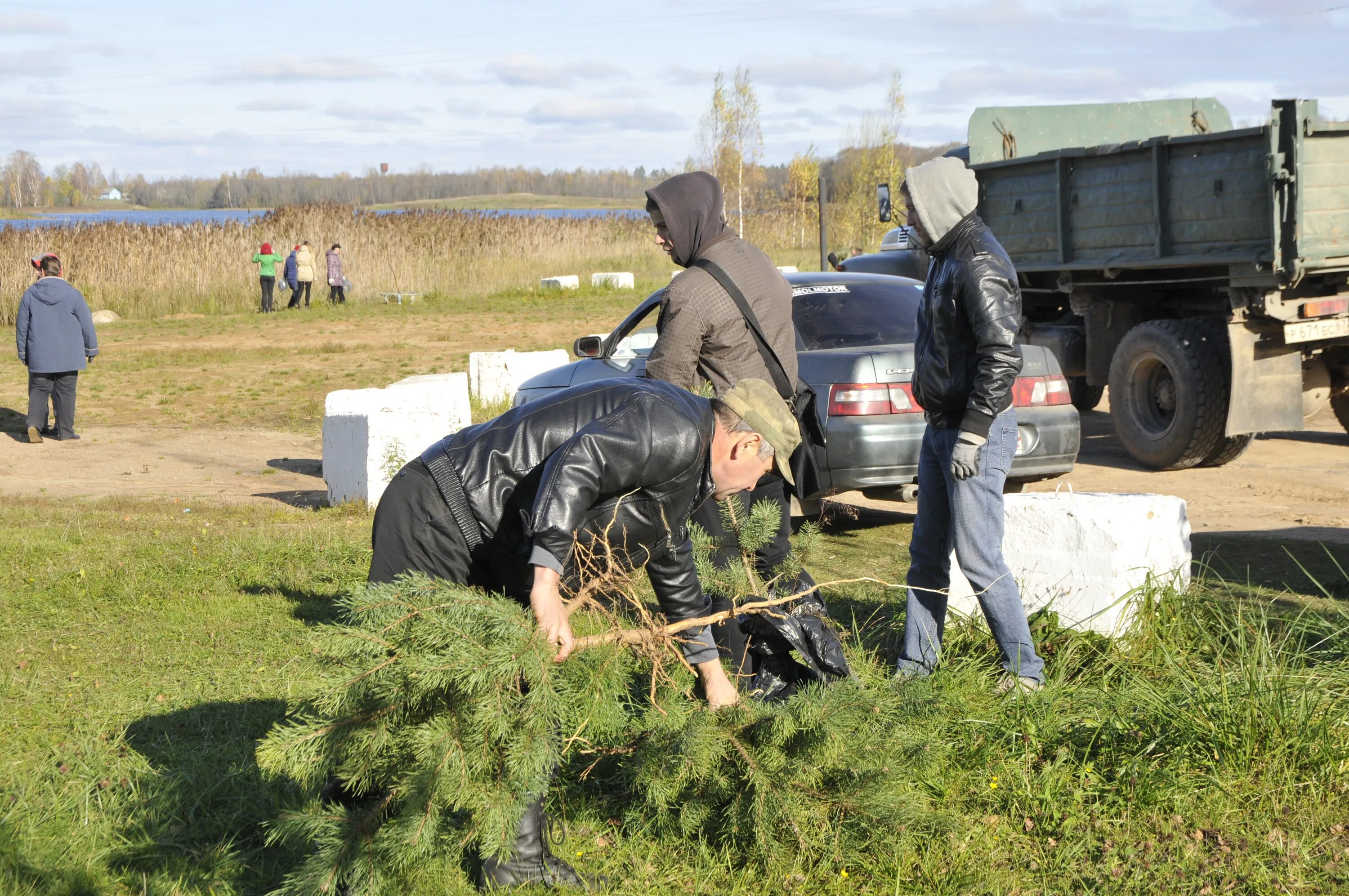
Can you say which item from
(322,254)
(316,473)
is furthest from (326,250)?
(316,473)

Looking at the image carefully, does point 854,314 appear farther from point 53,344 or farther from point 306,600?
point 53,344

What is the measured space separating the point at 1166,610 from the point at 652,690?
2390mm

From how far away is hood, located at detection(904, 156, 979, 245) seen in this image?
4.16 metres

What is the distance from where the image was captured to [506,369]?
13.7 meters

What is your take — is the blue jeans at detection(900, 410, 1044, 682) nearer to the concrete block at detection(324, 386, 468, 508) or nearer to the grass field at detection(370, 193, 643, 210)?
the concrete block at detection(324, 386, 468, 508)

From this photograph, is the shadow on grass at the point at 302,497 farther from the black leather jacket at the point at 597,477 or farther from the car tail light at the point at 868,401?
the black leather jacket at the point at 597,477

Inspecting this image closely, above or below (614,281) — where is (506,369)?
below

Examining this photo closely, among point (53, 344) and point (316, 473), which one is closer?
point (316, 473)

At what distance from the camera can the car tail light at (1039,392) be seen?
23.1 ft

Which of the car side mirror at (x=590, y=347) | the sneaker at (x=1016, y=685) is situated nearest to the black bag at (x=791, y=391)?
the sneaker at (x=1016, y=685)

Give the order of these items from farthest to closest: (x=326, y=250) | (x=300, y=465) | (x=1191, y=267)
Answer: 1. (x=326, y=250)
2. (x=300, y=465)
3. (x=1191, y=267)

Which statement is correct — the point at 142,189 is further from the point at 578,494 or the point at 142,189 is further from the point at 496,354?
the point at 578,494

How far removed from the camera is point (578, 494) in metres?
2.83

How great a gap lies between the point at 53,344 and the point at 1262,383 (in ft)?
37.1
